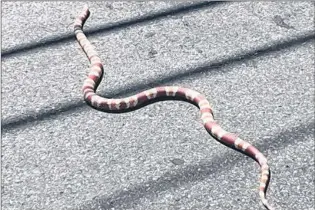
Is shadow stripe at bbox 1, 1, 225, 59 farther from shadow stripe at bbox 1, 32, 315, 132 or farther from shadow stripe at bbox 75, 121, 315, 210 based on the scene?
shadow stripe at bbox 75, 121, 315, 210

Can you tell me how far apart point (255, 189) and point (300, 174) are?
42 centimetres

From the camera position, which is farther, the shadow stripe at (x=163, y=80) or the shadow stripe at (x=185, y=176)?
the shadow stripe at (x=163, y=80)

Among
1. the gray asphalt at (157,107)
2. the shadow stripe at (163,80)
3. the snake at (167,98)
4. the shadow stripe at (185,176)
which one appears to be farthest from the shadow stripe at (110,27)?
the shadow stripe at (185,176)

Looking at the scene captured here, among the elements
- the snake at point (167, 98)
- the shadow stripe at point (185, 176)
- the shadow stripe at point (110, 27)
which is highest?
the shadow stripe at point (110, 27)

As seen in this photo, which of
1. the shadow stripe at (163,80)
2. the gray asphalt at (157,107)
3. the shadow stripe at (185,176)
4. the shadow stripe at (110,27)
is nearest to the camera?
the shadow stripe at (185,176)

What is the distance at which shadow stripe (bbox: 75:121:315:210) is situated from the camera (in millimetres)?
3975

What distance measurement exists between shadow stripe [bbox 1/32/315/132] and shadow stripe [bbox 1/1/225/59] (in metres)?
0.93

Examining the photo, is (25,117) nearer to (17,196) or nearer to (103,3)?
(17,196)

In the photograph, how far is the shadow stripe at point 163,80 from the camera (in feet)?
15.1

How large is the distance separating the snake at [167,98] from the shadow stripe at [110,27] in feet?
1.40

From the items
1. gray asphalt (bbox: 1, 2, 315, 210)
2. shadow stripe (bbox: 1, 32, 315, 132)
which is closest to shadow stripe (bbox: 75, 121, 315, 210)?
gray asphalt (bbox: 1, 2, 315, 210)

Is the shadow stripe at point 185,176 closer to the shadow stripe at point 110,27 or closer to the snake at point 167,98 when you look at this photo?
the snake at point 167,98

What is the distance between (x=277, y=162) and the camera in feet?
14.4

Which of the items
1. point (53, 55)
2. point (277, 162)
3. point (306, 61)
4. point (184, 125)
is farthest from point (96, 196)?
point (306, 61)
